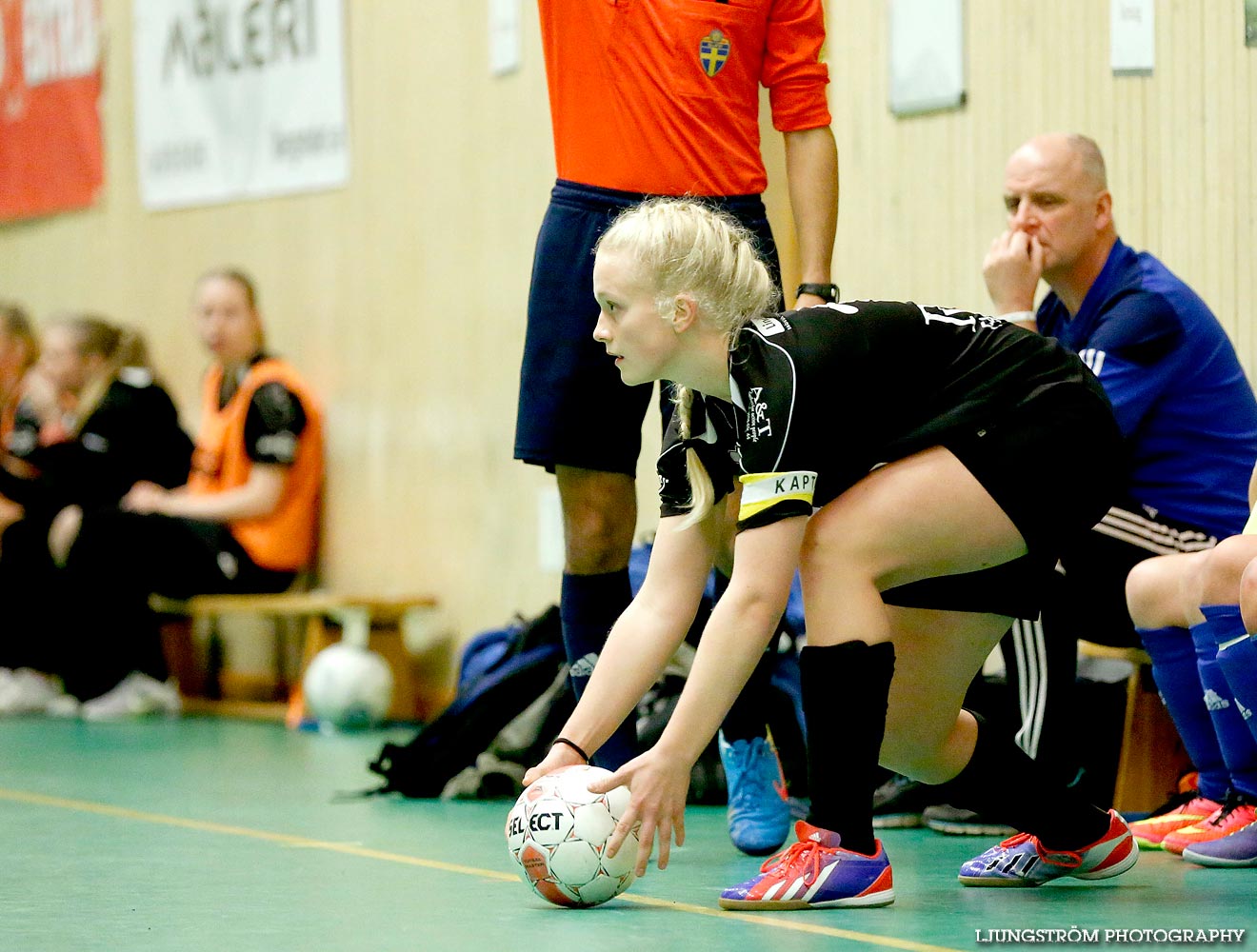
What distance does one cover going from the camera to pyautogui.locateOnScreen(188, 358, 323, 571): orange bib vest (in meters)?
7.37

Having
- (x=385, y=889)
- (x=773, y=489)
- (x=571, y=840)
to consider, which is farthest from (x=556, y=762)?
(x=773, y=489)

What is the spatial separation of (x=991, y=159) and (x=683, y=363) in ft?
7.80

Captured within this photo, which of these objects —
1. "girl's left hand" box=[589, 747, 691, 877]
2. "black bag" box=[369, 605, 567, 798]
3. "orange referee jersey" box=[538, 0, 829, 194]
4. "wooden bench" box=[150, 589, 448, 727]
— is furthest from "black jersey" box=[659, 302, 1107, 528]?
"wooden bench" box=[150, 589, 448, 727]

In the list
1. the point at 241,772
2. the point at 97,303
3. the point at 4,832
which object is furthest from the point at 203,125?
the point at 4,832

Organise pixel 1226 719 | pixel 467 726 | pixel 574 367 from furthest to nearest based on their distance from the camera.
Answer: pixel 467 726, pixel 574 367, pixel 1226 719

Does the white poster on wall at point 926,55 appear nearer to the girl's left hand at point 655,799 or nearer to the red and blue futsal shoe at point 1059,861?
the red and blue futsal shoe at point 1059,861

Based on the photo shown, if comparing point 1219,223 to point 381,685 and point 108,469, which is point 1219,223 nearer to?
point 381,685

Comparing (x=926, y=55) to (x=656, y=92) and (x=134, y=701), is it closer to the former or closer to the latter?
(x=656, y=92)

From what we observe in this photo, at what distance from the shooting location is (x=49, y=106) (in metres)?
9.32

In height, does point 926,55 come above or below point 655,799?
above

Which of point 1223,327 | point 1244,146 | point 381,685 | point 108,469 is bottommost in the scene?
point 381,685

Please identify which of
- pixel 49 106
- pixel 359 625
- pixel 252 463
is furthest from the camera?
pixel 49 106

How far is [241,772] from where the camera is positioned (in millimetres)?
5383

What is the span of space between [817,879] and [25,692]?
532 centimetres
